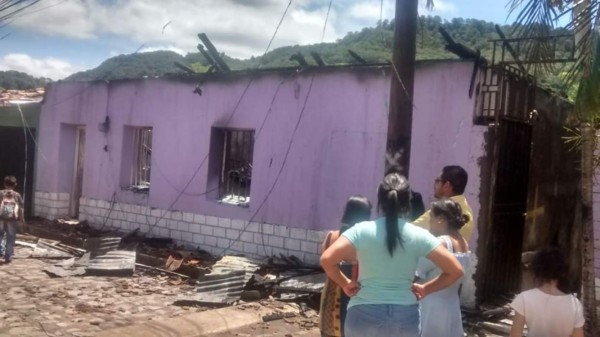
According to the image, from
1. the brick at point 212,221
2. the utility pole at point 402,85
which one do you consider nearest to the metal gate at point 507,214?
the utility pole at point 402,85

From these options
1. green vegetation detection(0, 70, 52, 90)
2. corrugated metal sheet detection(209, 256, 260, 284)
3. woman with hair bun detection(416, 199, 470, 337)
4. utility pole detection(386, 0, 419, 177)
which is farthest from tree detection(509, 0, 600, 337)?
green vegetation detection(0, 70, 52, 90)

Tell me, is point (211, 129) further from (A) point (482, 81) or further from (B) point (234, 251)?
(A) point (482, 81)

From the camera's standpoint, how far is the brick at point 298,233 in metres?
9.16

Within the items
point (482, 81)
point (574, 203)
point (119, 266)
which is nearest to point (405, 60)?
point (482, 81)

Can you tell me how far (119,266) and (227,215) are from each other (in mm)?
1862

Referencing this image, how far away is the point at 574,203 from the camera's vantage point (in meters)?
11.1

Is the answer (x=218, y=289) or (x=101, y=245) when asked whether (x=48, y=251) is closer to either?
(x=101, y=245)

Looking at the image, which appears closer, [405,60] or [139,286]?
[405,60]

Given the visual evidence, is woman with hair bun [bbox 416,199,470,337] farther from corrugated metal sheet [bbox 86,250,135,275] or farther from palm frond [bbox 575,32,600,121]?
corrugated metal sheet [bbox 86,250,135,275]

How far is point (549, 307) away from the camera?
3316mm

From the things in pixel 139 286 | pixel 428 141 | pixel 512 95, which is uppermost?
pixel 512 95

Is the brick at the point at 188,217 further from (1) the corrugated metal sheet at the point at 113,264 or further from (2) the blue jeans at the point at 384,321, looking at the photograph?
(2) the blue jeans at the point at 384,321

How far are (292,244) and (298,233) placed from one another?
208 mm

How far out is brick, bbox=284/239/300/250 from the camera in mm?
9234
